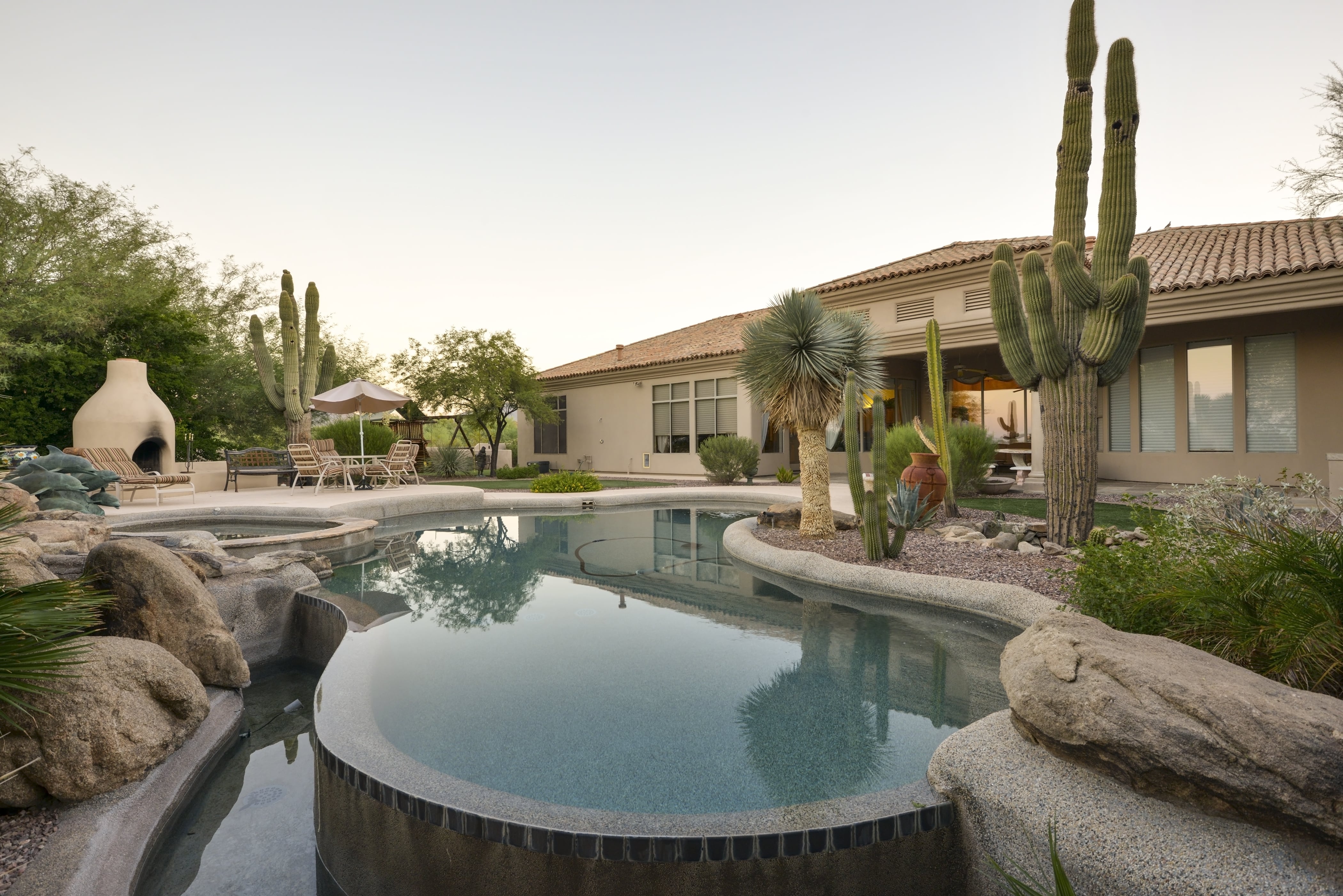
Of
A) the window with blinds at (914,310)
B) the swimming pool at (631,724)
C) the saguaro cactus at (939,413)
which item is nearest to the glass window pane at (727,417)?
the window with blinds at (914,310)

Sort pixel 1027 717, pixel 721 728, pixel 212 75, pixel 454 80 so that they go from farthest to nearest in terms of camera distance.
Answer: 1. pixel 454 80
2. pixel 212 75
3. pixel 721 728
4. pixel 1027 717

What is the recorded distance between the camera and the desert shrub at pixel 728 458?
638 inches

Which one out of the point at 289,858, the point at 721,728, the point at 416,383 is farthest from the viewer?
the point at 416,383

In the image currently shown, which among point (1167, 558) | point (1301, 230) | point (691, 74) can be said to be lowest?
point (1167, 558)

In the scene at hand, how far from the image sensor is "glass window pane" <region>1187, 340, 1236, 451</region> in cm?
1215

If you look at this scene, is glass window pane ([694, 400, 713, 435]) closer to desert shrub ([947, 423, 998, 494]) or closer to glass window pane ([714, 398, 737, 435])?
glass window pane ([714, 398, 737, 435])

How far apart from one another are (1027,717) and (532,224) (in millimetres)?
18411

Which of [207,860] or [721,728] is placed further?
[721,728]

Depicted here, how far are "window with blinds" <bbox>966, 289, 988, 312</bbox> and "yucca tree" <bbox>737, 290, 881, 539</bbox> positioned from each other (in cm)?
741

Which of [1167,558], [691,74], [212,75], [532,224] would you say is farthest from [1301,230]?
[212,75]

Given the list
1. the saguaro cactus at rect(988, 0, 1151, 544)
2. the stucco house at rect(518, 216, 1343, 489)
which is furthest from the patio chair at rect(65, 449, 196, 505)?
the saguaro cactus at rect(988, 0, 1151, 544)

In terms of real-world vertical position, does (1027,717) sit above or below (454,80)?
below

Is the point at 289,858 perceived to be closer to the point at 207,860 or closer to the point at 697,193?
the point at 207,860

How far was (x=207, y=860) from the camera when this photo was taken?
116 inches
